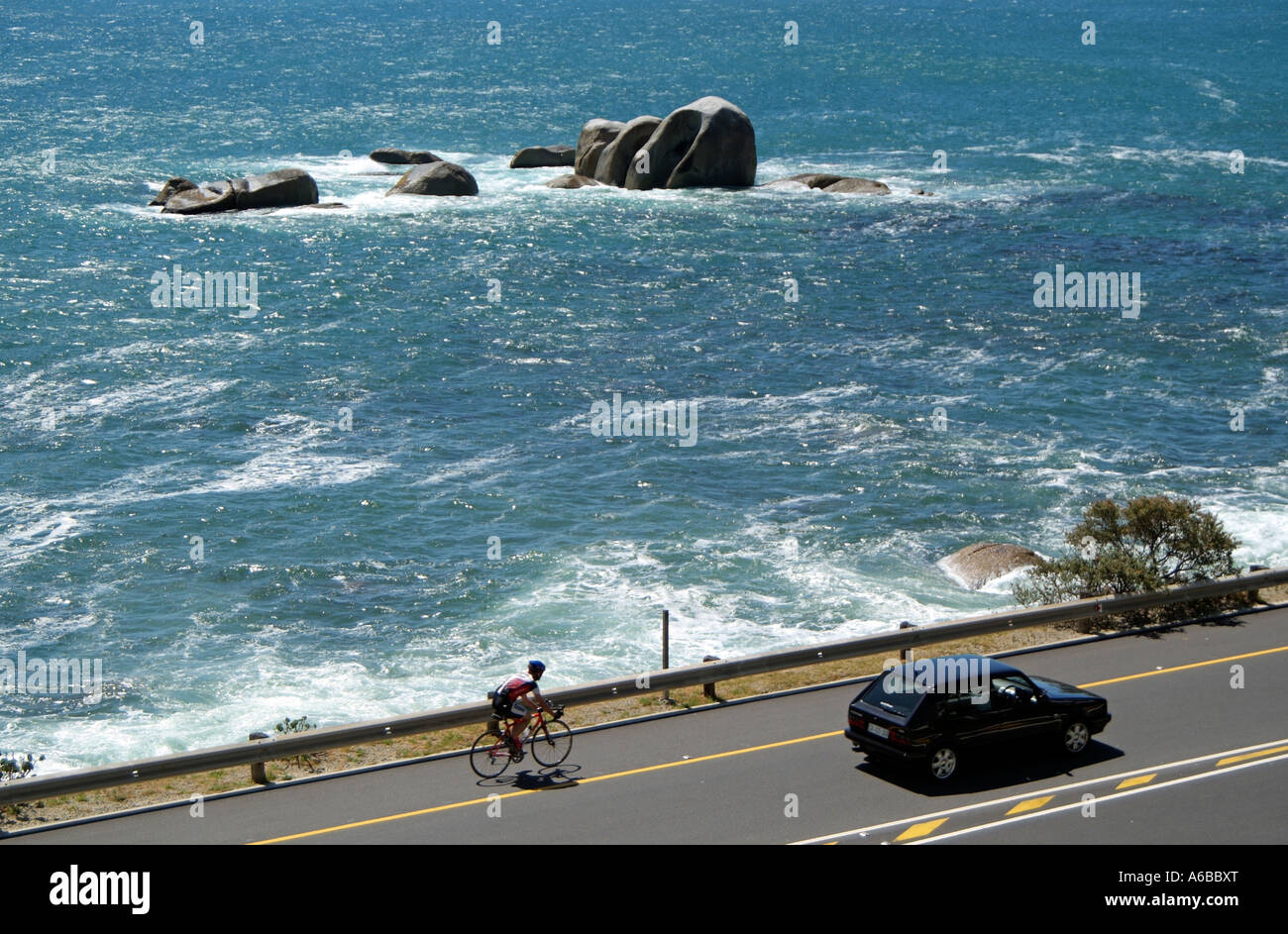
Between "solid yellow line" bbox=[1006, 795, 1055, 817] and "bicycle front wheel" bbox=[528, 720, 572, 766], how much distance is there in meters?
5.73

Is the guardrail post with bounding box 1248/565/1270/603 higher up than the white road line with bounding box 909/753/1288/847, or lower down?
higher up

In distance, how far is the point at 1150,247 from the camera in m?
58.3

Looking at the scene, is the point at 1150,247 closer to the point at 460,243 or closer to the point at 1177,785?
the point at 460,243

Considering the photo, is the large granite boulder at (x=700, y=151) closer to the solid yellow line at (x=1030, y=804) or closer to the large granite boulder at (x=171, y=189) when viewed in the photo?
the large granite boulder at (x=171, y=189)

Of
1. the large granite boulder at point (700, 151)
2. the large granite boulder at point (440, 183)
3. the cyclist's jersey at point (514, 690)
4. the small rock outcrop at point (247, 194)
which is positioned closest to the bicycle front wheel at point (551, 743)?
the cyclist's jersey at point (514, 690)

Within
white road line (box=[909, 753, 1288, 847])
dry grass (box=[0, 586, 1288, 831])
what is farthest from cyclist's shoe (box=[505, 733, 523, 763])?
white road line (box=[909, 753, 1288, 847])

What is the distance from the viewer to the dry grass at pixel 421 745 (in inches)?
693

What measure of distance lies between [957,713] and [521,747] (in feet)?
18.4

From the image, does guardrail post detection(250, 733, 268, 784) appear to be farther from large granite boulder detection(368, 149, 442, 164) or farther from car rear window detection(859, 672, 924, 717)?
large granite boulder detection(368, 149, 442, 164)

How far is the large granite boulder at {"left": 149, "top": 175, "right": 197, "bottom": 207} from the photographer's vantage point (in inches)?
2569

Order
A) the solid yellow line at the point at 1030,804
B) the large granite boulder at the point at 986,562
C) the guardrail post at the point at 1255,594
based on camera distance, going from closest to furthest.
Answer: the solid yellow line at the point at 1030,804 < the guardrail post at the point at 1255,594 < the large granite boulder at the point at 986,562

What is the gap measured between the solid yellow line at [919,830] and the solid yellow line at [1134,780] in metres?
2.58

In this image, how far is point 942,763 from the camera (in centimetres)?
1769
